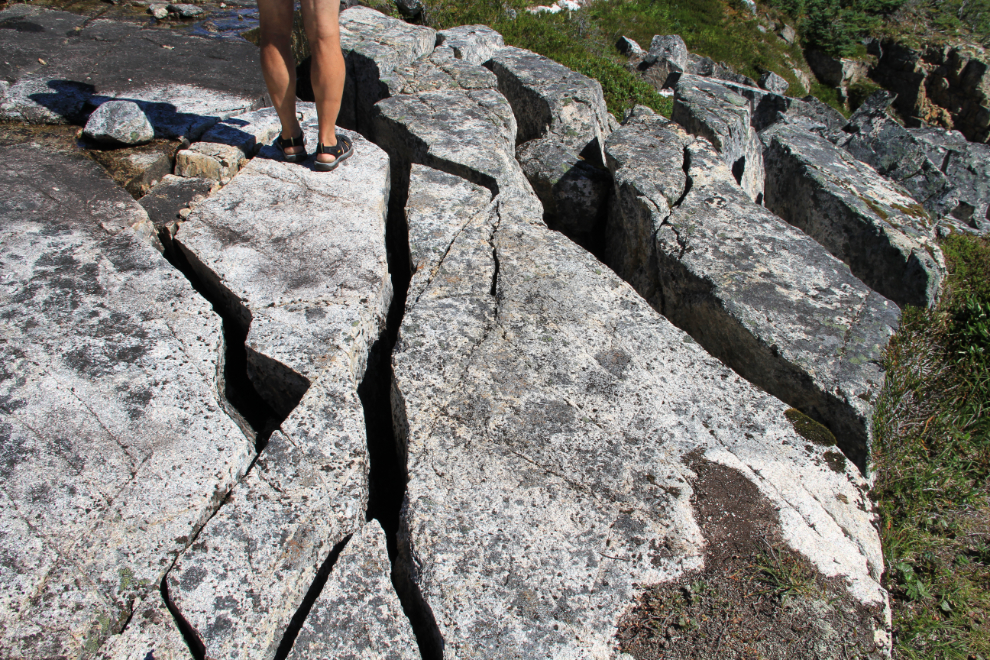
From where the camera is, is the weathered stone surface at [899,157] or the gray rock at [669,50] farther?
the gray rock at [669,50]

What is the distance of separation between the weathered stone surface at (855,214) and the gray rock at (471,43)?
107 inches

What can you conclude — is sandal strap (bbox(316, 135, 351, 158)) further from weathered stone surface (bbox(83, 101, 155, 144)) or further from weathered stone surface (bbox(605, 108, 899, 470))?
weathered stone surface (bbox(605, 108, 899, 470))

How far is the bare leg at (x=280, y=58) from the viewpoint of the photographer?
3.02 meters

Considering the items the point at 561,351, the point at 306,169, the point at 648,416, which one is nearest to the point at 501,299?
the point at 561,351

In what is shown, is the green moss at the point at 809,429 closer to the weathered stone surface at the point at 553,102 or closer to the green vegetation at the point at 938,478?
the green vegetation at the point at 938,478

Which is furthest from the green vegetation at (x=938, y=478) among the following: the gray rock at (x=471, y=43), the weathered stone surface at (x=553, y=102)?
the gray rock at (x=471, y=43)

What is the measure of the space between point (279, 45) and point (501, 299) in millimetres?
1854

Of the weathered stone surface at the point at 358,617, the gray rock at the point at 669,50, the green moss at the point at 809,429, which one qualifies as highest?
the gray rock at the point at 669,50

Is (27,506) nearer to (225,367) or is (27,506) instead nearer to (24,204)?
(225,367)

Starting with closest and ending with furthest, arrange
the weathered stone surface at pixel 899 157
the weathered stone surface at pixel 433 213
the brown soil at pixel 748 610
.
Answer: the brown soil at pixel 748 610 < the weathered stone surface at pixel 433 213 < the weathered stone surface at pixel 899 157

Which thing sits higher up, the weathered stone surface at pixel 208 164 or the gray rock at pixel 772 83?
the gray rock at pixel 772 83

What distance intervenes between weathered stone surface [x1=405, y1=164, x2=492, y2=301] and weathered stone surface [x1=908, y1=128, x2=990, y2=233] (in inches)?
188

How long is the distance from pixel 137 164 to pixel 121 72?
62.4 inches

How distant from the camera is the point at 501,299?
251 centimetres
